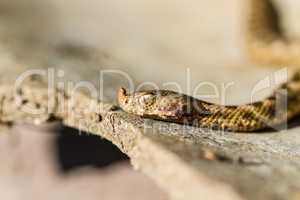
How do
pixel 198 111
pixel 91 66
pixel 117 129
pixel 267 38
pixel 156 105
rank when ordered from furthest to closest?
pixel 267 38
pixel 91 66
pixel 198 111
pixel 156 105
pixel 117 129

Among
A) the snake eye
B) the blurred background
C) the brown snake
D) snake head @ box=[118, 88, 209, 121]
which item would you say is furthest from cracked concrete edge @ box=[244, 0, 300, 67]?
the snake eye

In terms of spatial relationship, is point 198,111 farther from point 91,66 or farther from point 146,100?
point 91,66

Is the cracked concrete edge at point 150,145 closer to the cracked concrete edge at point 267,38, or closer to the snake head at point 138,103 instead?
the snake head at point 138,103

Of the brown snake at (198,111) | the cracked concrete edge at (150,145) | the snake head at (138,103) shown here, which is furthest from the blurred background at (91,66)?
the snake head at (138,103)

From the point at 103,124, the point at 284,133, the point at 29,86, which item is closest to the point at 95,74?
the point at 29,86

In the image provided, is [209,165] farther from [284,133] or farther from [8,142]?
[8,142]

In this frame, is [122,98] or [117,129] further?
[122,98]

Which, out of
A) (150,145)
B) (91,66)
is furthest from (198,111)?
(91,66)
